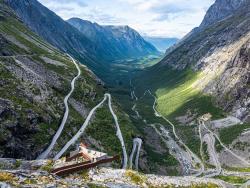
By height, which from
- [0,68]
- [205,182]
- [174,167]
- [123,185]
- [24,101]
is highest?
[0,68]

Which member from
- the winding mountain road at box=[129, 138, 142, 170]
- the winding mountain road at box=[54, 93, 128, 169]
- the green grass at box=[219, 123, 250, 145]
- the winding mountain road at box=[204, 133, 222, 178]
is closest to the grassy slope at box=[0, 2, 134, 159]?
the winding mountain road at box=[54, 93, 128, 169]

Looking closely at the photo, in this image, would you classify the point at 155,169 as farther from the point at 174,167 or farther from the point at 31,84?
the point at 31,84

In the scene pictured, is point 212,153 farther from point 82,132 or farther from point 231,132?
point 82,132

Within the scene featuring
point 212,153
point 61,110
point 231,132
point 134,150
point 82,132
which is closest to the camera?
point 82,132

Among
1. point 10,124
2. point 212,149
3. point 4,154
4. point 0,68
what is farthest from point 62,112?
point 212,149

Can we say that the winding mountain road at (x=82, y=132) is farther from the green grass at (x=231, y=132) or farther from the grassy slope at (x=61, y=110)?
the green grass at (x=231, y=132)

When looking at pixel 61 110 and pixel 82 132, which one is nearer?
pixel 82 132

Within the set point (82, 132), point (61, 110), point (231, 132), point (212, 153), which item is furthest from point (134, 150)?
point (231, 132)

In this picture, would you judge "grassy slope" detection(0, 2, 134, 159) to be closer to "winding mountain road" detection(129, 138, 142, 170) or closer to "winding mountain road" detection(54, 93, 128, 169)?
"winding mountain road" detection(54, 93, 128, 169)

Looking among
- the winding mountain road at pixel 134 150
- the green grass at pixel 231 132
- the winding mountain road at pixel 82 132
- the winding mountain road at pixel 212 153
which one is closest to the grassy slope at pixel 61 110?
the winding mountain road at pixel 82 132
